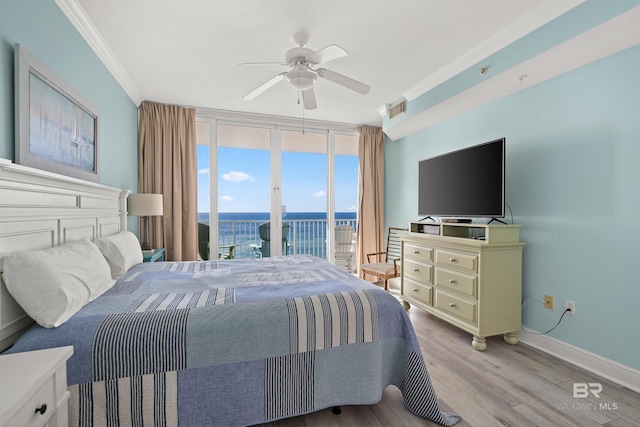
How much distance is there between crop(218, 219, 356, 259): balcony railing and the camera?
482 centimetres

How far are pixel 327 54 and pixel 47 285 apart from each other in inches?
81.0

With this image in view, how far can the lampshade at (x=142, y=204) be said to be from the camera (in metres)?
3.20

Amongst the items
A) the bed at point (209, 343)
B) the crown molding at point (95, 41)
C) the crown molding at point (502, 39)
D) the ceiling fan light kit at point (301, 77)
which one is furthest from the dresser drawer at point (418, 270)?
the crown molding at point (95, 41)

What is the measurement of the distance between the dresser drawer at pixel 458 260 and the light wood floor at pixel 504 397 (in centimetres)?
69

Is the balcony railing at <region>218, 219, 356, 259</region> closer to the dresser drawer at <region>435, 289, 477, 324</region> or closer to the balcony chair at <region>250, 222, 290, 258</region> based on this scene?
the balcony chair at <region>250, 222, 290, 258</region>

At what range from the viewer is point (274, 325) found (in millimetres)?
1497

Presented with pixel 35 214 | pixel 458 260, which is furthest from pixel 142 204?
pixel 458 260

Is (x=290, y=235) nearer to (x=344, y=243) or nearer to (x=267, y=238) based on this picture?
(x=267, y=238)

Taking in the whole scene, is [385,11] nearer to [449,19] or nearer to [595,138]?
[449,19]

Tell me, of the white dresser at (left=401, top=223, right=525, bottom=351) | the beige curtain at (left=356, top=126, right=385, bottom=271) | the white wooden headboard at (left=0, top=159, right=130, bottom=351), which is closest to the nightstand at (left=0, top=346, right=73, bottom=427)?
the white wooden headboard at (left=0, top=159, right=130, bottom=351)

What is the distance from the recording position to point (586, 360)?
2195 millimetres

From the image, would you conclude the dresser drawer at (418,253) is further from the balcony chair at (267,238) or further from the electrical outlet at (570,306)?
the balcony chair at (267,238)

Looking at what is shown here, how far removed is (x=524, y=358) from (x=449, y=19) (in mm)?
2664

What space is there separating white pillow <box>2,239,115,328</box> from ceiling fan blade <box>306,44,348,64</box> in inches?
76.2
